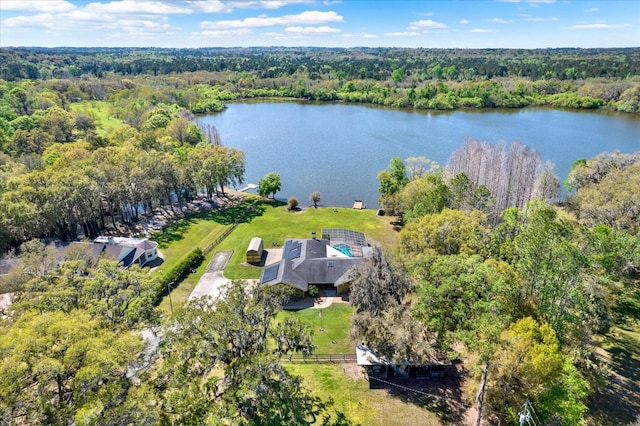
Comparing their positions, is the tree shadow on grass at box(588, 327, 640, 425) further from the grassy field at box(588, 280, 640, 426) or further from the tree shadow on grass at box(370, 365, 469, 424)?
the tree shadow on grass at box(370, 365, 469, 424)

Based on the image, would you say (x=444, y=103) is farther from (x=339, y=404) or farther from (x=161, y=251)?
(x=339, y=404)

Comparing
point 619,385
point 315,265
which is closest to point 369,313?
point 315,265

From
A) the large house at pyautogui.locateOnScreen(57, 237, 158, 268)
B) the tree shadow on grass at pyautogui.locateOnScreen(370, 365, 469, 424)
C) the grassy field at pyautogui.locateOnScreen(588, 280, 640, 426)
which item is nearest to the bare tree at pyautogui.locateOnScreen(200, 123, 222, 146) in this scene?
the large house at pyautogui.locateOnScreen(57, 237, 158, 268)

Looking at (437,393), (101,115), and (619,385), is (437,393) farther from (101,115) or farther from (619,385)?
(101,115)

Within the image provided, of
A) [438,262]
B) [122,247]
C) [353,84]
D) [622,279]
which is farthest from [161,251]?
[353,84]

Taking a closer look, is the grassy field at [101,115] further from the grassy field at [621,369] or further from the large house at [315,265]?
the grassy field at [621,369]

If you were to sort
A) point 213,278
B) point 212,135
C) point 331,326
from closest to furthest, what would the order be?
point 331,326 < point 213,278 < point 212,135
